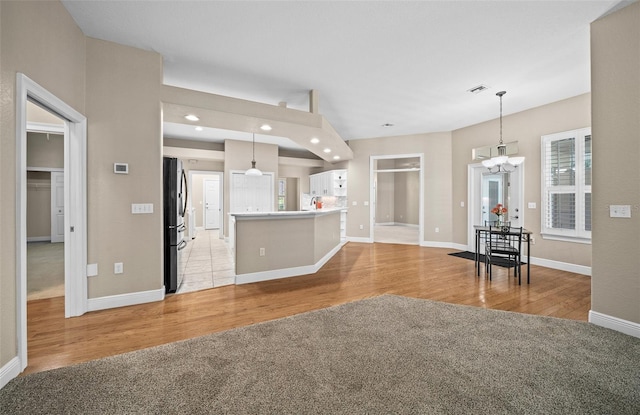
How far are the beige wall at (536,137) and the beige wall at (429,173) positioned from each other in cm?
58

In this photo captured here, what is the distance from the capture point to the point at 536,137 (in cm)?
489

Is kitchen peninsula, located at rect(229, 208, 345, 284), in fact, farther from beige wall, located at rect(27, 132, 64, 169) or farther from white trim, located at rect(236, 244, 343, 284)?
beige wall, located at rect(27, 132, 64, 169)

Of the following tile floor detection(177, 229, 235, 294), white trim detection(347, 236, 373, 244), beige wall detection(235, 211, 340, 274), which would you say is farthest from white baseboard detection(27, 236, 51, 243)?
white trim detection(347, 236, 373, 244)

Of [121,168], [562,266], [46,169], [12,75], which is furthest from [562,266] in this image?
[46,169]

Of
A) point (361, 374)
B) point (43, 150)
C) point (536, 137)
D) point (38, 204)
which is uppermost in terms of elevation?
point (43, 150)

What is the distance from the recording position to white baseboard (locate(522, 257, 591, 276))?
14.0 ft

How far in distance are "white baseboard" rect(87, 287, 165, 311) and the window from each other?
246 inches

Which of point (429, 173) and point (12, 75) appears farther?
point (429, 173)

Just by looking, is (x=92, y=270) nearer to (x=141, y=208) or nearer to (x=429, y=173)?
(x=141, y=208)

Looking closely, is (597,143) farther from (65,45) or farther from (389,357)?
(65,45)

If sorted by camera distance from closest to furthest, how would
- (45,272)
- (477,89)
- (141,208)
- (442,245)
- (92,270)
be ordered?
(92,270)
(141,208)
(477,89)
(45,272)
(442,245)

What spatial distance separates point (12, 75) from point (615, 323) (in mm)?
5217

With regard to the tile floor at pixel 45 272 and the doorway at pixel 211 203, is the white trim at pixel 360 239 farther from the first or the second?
the doorway at pixel 211 203

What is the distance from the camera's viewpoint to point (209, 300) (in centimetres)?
319
